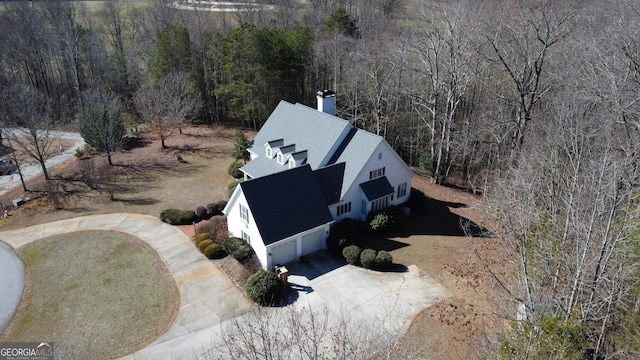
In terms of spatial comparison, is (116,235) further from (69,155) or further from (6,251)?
(69,155)

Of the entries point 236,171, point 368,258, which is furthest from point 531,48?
point 236,171

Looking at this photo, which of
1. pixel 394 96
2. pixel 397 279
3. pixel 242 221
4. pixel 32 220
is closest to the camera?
pixel 397 279

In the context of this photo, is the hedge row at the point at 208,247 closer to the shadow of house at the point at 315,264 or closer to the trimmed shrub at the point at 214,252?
the trimmed shrub at the point at 214,252

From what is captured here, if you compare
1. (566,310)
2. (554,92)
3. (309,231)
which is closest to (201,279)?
(309,231)

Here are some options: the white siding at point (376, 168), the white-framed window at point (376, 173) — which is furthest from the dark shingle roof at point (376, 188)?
the white siding at point (376, 168)

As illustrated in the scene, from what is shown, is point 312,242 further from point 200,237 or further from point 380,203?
point 200,237
